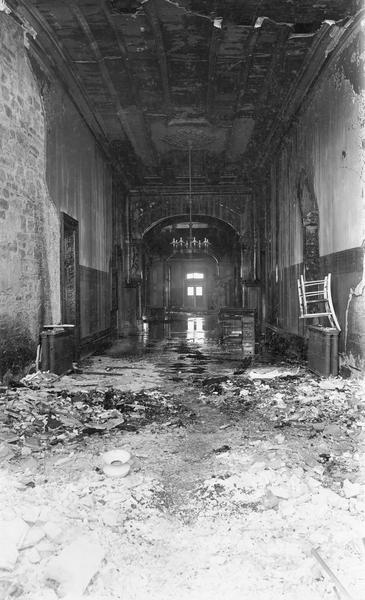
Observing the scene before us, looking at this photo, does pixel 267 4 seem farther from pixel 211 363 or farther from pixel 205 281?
pixel 205 281

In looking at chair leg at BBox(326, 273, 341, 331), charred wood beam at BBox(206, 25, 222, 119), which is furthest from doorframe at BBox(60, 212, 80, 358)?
chair leg at BBox(326, 273, 341, 331)

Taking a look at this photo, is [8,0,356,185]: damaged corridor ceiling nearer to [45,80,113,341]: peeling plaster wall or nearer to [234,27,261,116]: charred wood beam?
[234,27,261,116]: charred wood beam

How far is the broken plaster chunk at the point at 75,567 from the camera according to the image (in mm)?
1971

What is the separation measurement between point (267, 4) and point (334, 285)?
12.1 ft

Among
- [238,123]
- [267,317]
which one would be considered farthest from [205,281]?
[238,123]

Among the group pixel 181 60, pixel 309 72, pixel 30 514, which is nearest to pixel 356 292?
pixel 309 72

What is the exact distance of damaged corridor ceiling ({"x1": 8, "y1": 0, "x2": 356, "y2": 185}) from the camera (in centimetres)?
552

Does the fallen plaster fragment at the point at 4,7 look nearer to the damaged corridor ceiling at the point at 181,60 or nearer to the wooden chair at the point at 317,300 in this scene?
the damaged corridor ceiling at the point at 181,60

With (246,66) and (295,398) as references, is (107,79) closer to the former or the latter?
(246,66)

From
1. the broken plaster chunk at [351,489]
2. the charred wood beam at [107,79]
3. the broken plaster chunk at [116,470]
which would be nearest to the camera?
the broken plaster chunk at [351,489]

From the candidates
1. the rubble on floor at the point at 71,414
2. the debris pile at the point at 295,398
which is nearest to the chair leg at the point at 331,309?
the debris pile at the point at 295,398

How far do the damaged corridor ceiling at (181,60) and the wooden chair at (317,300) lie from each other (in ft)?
10.8

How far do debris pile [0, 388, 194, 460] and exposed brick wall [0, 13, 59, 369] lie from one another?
3.09 ft

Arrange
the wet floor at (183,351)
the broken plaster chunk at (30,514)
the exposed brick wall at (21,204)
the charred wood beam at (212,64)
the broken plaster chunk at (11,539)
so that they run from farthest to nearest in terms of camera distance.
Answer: the wet floor at (183,351), the charred wood beam at (212,64), the exposed brick wall at (21,204), the broken plaster chunk at (30,514), the broken plaster chunk at (11,539)
